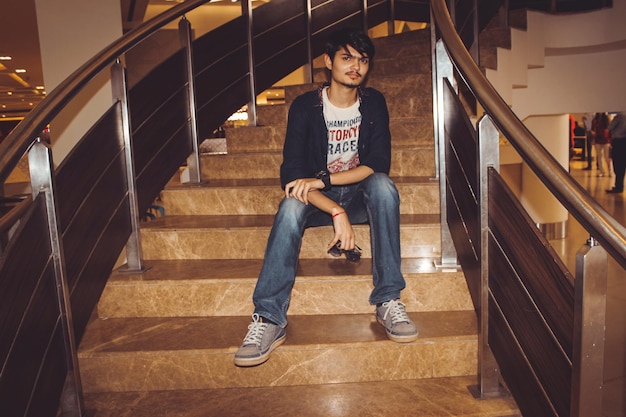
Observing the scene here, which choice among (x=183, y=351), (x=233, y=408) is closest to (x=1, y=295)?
(x=183, y=351)

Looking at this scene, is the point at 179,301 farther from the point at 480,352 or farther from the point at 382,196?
the point at 480,352

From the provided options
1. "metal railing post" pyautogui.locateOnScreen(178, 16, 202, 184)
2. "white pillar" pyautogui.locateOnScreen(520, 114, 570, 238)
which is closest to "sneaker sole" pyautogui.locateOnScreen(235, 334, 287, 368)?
"metal railing post" pyautogui.locateOnScreen(178, 16, 202, 184)

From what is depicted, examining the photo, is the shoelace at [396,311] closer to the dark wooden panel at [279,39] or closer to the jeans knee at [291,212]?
the jeans knee at [291,212]

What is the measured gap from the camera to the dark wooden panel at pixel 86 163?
1.77m

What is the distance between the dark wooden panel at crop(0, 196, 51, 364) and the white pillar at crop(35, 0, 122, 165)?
169 centimetres

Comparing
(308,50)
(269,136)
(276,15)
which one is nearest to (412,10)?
(308,50)

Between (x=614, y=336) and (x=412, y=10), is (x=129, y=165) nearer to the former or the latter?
(x=614, y=336)

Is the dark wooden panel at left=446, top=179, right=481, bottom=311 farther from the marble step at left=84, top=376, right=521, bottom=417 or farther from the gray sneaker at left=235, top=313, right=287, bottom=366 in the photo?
the gray sneaker at left=235, top=313, right=287, bottom=366

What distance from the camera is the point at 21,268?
1417mm

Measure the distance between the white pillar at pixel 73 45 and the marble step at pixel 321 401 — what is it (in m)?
1.79

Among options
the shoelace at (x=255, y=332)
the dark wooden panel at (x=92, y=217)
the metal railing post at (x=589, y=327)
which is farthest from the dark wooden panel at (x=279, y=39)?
the metal railing post at (x=589, y=327)

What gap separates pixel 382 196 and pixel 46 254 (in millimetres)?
1106

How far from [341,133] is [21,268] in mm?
1311

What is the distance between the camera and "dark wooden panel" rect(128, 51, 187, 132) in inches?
94.7
